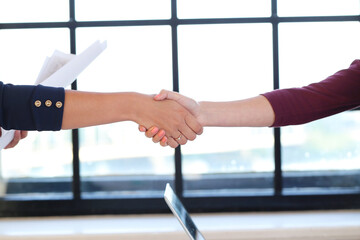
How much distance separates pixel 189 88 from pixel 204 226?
1.90 feet

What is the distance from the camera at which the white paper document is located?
1.41 metres

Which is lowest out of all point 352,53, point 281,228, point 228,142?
point 281,228

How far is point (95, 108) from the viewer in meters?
1.46

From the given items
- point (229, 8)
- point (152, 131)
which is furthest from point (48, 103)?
point (229, 8)

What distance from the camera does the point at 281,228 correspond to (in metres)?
1.96

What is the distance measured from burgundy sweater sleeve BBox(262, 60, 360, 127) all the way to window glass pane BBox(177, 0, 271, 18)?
0.68 metres

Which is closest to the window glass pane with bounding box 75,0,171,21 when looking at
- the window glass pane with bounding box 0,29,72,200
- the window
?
the window

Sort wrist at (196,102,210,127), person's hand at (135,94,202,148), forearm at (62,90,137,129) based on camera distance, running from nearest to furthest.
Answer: forearm at (62,90,137,129)
person's hand at (135,94,202,148)
wrist at (196,102,210,127)

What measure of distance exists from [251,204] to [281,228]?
11.9 inches

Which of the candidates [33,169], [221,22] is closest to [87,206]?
[33,169]

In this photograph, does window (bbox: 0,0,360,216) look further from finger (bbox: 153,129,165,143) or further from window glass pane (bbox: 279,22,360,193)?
finger (bbox: 153,129,165,143)

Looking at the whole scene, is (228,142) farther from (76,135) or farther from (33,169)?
(33,169)

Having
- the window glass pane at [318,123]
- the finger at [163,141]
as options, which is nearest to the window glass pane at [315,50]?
the window glass pane at [318,123]

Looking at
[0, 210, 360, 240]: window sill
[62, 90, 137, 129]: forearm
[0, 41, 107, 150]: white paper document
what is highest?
[0, 41, 107, 150]: white paper document
